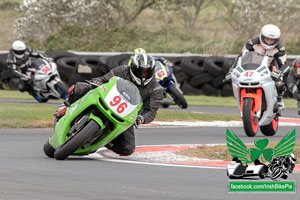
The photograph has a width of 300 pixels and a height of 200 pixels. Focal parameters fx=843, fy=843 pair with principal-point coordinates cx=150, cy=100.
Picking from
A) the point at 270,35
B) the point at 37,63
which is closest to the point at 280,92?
the point at 270,35

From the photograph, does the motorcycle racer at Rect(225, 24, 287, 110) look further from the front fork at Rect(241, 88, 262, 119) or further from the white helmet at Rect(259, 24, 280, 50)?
the front fork at Rect(241, 88, 262, 119)

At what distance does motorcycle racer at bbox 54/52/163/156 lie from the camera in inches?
400

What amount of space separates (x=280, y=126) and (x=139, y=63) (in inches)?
283

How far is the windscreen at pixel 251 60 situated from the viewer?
13.9m

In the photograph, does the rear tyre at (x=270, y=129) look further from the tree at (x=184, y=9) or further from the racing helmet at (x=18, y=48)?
the tree at (x=184, y=9)

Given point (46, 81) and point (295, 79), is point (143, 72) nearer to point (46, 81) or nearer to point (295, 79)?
point (295, 79)

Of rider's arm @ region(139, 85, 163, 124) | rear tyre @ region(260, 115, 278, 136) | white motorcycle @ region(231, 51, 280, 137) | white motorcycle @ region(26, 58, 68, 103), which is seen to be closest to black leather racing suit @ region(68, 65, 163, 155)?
rider's arm @ region(139, 85, 163, 124)

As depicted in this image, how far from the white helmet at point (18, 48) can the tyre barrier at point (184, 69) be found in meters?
4.15

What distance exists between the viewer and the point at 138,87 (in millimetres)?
10695

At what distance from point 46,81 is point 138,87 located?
11.2 metres

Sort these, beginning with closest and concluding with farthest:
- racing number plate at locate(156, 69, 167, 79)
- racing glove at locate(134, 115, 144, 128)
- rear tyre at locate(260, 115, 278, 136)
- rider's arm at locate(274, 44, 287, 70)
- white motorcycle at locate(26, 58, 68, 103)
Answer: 1. racing glove at locate(134, 115, 144, 128)
2. rider's arm at locate(274, 44, 287, 70)
3. rear tyre at locate(260, 115, 278, 136)
4. racing number plate at locate(156, 69, 167, 79)
5. white motorcycle at locate(26, 58, 68, 103)

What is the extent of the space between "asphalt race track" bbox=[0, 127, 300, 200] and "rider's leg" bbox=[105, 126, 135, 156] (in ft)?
1.32

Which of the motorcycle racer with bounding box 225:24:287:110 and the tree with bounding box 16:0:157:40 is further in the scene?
the tree with bounding box 16:0:157:40

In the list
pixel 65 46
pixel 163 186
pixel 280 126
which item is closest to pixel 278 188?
pixel 163 186
